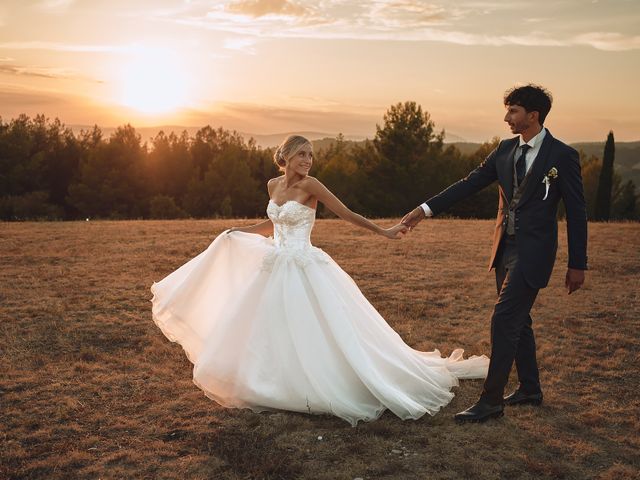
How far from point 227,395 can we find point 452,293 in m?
6.46

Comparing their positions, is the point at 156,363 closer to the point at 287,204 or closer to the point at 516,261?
the point at 287,204

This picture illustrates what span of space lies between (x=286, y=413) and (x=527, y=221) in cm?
289

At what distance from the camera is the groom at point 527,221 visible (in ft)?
18.3

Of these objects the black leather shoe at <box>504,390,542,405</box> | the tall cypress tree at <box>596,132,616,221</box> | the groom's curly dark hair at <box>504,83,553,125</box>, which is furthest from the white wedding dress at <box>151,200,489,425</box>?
the tall cypress tree at <box>596,132,616,221</box>

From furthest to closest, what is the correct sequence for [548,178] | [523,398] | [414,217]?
[414,217], [523,398], [548,178]

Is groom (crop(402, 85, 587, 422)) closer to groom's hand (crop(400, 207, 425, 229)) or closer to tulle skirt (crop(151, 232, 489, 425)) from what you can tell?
tulle skirt (crop(151, 232, 489, 425))

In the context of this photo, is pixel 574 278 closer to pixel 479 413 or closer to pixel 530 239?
pixel 530 239

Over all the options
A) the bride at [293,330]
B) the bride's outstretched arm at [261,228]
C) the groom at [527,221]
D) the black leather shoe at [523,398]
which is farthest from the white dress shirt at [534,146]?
the bride's outstretched arm at [261,228]

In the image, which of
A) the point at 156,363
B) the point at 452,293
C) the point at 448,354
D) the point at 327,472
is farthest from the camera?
the point at 452,293

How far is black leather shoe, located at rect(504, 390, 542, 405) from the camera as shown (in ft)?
20.7

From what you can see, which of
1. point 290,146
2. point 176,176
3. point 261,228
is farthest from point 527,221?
point 176,176

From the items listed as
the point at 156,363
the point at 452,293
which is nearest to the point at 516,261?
the point at 156,363

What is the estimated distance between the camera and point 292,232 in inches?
261

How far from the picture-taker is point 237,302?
20.5ft
